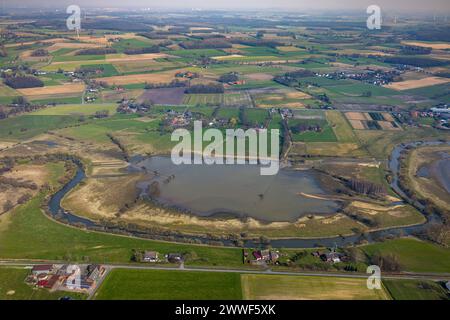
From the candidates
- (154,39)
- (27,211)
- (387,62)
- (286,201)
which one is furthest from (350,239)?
(154,39)

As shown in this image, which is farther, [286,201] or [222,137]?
[222,137]

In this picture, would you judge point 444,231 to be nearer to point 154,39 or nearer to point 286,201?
point 286,201

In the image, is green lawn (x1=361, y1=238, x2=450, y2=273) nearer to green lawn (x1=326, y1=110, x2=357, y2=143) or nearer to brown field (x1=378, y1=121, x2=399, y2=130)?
green lawn (x1=326, y1=110, x2=357, y2=143)

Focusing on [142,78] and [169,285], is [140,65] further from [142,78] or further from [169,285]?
[169,285]

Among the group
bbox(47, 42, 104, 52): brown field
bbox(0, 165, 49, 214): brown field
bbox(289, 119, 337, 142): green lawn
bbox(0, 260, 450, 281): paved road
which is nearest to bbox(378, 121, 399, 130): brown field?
bbox(289, 119, 337, 142): green lawn

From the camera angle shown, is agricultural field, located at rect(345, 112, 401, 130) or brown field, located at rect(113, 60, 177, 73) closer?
agricultural field, located at rect(345, 112, 401, 130)

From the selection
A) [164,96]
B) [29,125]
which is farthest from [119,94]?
[29,125]
